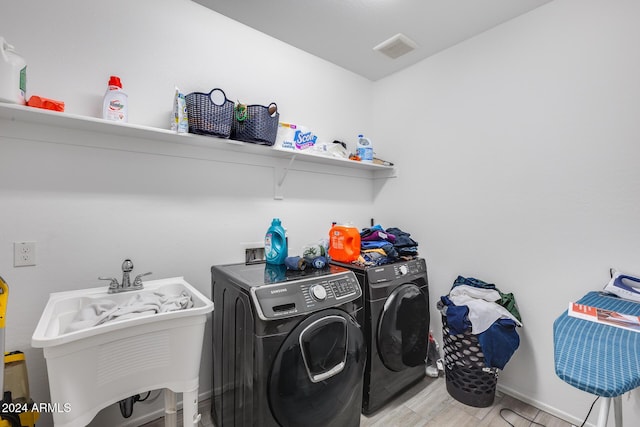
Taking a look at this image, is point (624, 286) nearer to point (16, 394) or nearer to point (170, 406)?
point (170, 406)

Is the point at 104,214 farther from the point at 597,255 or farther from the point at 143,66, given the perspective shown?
the point at 597,255

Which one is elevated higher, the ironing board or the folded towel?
the folded towel

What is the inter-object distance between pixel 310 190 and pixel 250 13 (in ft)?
4.41

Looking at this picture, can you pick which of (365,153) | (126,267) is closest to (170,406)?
(126,267)

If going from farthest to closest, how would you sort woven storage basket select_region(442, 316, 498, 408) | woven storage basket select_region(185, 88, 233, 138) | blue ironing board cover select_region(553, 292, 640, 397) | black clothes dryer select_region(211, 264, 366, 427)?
woven storage basket select_region(442, 316, 498, 408)
woven storage basket select_region(185, 88, 233, 138)
black clothes dryer select_region(211, 264, 366, 427)
blue ironing board cover select_region(553, 292, 640, 397)

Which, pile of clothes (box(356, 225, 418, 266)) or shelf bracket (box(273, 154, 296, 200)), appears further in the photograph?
shelf bracket (box(273, 154, 296, 200))

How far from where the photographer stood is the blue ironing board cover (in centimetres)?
75

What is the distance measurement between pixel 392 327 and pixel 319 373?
2.25ft

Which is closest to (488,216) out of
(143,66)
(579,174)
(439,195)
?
(439,195)

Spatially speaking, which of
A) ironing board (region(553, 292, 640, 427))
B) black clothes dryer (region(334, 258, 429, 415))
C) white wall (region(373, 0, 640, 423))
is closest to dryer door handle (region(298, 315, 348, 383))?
black clothes dryer (region(334, 258, 429, 415))

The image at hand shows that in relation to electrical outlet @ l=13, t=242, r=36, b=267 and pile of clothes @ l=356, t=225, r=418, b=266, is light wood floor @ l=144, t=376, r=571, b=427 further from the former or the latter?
electrical outlet @ l=13, t=242, r=36, b=267

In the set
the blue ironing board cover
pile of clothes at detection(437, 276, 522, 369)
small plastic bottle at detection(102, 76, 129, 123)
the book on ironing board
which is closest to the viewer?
the blue ironing board cover

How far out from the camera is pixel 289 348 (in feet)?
4.01

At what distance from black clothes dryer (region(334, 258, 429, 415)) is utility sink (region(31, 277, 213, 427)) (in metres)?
0.97
